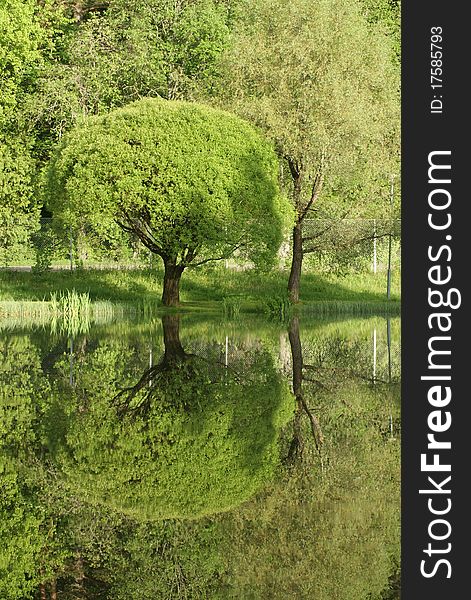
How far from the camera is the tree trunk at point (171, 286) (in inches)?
1228

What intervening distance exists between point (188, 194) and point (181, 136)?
1.40 metres

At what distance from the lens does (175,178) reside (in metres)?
29.3

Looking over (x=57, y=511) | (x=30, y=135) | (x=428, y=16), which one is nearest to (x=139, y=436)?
(x=57, y=511)

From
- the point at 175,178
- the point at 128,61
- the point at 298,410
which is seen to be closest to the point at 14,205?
the point at 128,61

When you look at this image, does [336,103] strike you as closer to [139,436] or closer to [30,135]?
[30,135]

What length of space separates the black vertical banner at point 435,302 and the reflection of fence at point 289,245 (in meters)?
24.3

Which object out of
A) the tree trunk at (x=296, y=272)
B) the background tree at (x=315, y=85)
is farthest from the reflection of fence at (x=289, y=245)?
the background tree at (x=315, y=85)

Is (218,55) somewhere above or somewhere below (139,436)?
above

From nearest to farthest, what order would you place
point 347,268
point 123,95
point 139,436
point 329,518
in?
point 329,518
point 139,436
point 347,268
point 123,95

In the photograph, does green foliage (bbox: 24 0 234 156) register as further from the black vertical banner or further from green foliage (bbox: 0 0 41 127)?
the black vertical banner

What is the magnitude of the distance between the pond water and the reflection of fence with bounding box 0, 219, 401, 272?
1622 centimetres

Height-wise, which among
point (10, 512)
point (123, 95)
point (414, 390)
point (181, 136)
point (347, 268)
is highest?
point (123, 95)

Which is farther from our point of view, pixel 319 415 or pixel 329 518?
pixel 319 415

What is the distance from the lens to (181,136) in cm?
2945
